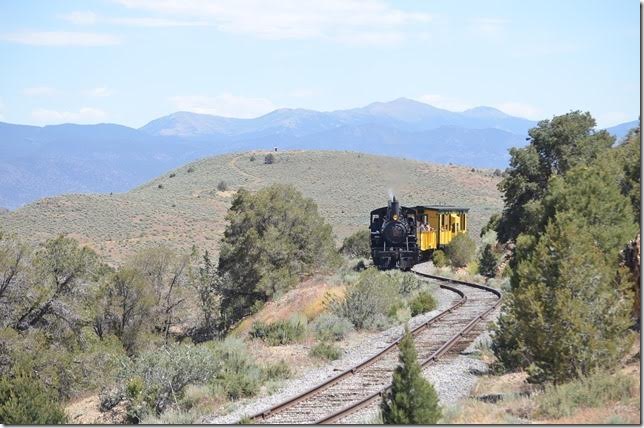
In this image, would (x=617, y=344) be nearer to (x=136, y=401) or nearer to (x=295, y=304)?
(x=136, y=401)

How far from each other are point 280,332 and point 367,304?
335 centimetres

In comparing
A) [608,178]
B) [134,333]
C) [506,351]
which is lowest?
[134,333]

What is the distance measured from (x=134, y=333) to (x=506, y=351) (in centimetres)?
2048

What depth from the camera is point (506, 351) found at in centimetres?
1773

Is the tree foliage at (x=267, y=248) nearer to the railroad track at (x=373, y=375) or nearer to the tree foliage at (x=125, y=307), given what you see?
the tree foliage at (x=125, y=307)

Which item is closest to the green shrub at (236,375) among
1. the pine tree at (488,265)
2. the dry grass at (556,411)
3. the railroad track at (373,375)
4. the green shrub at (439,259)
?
the railroad track at (373,375)

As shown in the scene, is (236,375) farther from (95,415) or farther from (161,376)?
(95,415)

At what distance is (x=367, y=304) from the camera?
2544cm

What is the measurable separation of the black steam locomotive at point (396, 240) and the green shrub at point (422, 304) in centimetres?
1244

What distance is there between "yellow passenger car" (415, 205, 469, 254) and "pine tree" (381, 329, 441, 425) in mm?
30186

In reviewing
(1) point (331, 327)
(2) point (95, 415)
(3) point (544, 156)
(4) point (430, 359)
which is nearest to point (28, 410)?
(2) point (95, 415)

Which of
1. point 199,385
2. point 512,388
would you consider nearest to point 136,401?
point 199,385

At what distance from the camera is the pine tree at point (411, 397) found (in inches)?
486

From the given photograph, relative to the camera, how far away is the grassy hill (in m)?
81.3
